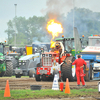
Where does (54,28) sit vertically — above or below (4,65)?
above

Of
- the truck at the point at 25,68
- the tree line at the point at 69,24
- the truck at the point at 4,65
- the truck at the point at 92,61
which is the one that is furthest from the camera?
the tree line at the point at 69,24

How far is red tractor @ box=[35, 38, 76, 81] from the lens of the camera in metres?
20.2

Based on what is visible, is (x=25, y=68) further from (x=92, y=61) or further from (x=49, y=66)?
(x=92, y=61)

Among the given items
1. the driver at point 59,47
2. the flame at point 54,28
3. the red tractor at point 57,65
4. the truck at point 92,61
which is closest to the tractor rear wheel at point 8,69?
the flame at point 54,28

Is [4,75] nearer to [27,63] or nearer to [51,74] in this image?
[27,63]

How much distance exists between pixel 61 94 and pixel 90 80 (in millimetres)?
7657

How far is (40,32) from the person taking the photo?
72.1 meters

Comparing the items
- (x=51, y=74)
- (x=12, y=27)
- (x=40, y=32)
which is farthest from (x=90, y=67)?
(x=40, y=32)

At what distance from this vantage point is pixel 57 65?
2050 centimetres

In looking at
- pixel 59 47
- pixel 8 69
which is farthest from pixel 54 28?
pixel 8 69

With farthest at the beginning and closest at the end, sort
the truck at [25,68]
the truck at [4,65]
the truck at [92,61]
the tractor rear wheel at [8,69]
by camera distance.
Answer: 1. the tractor rear wheel at [8,69]
2. the truck at [4,65]
3. the truck at [25,68]
4. the truck at [92,61]

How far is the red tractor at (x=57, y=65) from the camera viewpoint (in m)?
20.2

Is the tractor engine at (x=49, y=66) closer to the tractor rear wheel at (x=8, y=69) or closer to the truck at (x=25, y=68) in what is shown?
the truck at (x=25, y=68)

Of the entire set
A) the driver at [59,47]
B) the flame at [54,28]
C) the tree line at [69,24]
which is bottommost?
the driver at [59,47]
